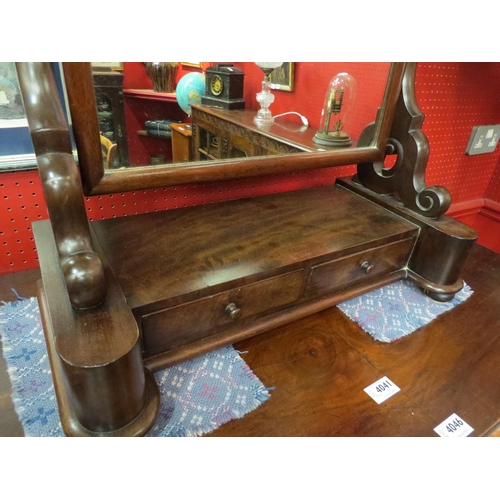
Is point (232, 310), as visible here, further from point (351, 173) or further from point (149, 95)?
point (351, 173)

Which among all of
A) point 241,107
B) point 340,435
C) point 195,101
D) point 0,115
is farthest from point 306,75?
point 340,435

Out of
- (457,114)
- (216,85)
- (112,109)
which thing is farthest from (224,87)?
(457,114)

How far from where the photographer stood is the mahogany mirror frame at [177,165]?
1.70 feet

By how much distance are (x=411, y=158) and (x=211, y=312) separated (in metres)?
0.59

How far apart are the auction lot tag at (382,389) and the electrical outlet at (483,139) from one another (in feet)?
3.40

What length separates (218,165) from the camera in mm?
696

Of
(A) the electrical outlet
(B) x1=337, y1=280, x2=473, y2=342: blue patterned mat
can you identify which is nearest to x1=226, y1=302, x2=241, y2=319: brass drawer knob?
(B) x1=337, y1=280, x2=473, y2=342: blue patterned mat

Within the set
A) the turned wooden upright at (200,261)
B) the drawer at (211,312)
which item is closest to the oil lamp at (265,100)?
the turned wooden upright at (200,261)

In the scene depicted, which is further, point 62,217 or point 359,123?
point 359,123

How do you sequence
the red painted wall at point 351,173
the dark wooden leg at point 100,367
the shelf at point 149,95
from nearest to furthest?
the dark wooden leg at point 100,367 < the shelf at point 149,95 < the red painted wall at point 351,173

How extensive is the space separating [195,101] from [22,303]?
0.51 m

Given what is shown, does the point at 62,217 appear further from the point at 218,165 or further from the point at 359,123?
the point at 359,123

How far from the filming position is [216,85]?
0.71 metres

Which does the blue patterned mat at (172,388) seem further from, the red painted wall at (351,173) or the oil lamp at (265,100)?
the oil lamp at (265,100)
